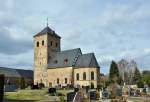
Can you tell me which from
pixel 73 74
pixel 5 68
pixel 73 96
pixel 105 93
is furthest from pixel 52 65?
pixel 73 96

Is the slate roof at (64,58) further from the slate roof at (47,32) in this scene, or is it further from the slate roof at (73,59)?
the slate roof at (47,32)

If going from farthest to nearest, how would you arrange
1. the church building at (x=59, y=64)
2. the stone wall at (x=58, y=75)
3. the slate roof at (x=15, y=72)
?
the slate roof at (x=15, y=72) → the stone wall at (x=58, y=75) → the church building at (x=59, y=64)

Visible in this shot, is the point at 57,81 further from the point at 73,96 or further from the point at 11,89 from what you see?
the point at 73,96

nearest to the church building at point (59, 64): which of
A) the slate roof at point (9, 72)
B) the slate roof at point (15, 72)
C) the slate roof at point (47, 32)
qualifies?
the slate roof at point (47, 32)

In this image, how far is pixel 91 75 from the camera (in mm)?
61312

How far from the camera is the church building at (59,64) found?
203 ft

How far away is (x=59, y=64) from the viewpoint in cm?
6838

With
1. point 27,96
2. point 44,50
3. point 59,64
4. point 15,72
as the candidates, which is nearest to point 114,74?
point 59,64

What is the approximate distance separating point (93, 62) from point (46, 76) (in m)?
15.6

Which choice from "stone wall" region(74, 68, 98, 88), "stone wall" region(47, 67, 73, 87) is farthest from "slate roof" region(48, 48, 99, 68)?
"stone wall" region(47, 67, 73, 87)

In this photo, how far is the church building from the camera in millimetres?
61844

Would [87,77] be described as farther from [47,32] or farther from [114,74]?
[47,32]

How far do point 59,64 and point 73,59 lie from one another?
4672 mm

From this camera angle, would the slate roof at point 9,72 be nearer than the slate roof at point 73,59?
No
